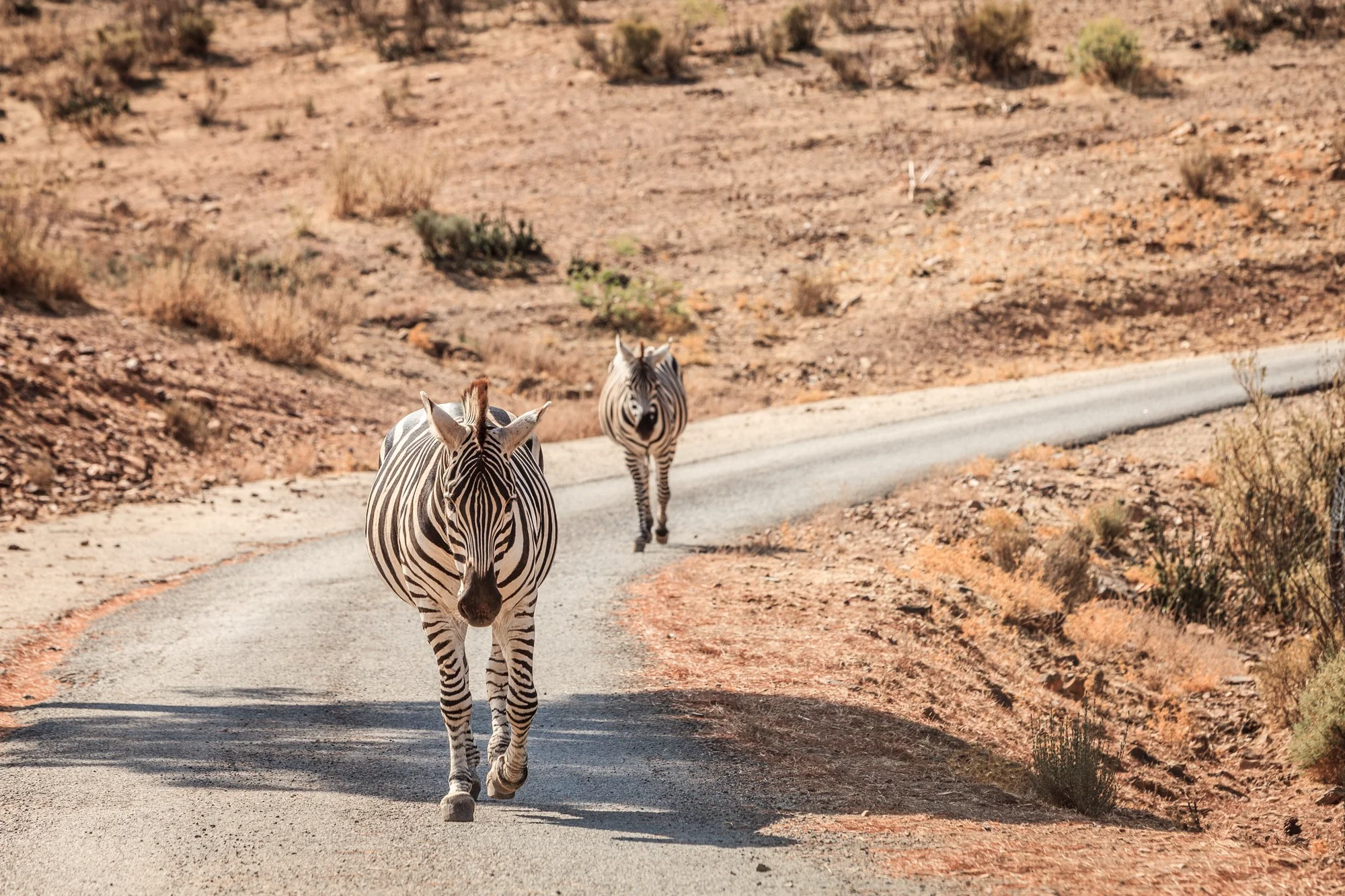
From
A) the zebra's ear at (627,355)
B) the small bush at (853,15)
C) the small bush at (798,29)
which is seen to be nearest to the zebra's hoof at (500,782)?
the zebra's ear at (627,355)

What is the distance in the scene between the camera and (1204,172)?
3159 centimetres

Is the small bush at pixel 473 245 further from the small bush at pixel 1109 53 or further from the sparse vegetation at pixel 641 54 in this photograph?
the small bush at pixel 1109 53

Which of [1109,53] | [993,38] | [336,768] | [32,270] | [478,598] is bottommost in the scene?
[336,768]

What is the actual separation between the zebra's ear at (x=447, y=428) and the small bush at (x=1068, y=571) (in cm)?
1045

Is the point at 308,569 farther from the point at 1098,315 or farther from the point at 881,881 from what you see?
the point at 1098,315

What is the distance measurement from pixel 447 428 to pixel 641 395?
7.69 meters

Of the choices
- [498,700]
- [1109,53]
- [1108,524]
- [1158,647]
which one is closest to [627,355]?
[1158,647]

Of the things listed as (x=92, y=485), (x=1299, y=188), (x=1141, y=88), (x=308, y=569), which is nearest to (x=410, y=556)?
(x=308, y=569)

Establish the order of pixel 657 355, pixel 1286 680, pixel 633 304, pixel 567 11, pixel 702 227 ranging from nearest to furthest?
pixel 1286 680 → pixel 657 355 → pixel 633 304 → pixel 702 227 → pixel 567 11

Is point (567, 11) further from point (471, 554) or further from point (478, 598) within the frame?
point (478, 598)

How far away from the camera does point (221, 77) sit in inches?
1969

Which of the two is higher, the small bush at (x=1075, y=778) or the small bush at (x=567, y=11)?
the small bush at (x=567, y=11)

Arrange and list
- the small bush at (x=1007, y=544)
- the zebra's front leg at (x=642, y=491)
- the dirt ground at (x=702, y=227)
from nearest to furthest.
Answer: the zebra's front leg at (x=642, y=491) < the small bush at (x=1007, y=544) < the dirt ground at (x=702, y=227)

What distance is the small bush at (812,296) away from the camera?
100 feet
